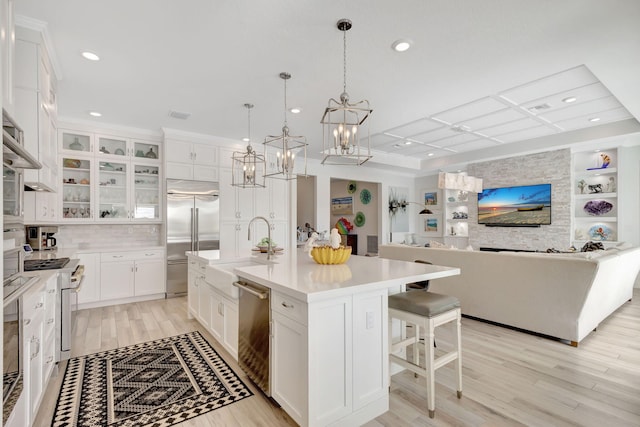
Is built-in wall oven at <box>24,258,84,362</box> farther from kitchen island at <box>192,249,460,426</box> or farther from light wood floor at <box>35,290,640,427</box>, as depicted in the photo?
kitchen island at <box>192,249,460,426</box>

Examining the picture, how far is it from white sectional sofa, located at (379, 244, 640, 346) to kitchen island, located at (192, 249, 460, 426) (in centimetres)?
182

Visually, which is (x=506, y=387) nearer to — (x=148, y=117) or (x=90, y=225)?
(x=148, y=117)

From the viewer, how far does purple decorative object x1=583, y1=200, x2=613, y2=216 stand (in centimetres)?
597

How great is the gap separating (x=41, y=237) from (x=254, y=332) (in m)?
4.03

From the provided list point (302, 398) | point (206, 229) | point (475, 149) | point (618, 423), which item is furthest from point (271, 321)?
point (475, 149)

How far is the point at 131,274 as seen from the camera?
4.80 metres

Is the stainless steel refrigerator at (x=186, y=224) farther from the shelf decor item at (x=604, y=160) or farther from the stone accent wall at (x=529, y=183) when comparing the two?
the shelf decor item at (x=604, y=160)

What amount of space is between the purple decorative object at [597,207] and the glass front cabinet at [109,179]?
801 cm

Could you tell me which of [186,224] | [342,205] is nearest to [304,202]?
[342,205]

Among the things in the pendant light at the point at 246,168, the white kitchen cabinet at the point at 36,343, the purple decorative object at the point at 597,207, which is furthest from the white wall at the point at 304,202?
the white kitchen cabinet at the point at 36,343

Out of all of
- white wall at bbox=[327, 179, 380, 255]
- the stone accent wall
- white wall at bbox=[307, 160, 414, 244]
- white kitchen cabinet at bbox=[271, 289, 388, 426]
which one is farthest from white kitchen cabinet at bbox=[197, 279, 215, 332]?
the stone accent wall

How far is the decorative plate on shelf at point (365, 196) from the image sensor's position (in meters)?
9.33

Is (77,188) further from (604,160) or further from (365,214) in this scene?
(604,160)

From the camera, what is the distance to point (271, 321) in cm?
197
